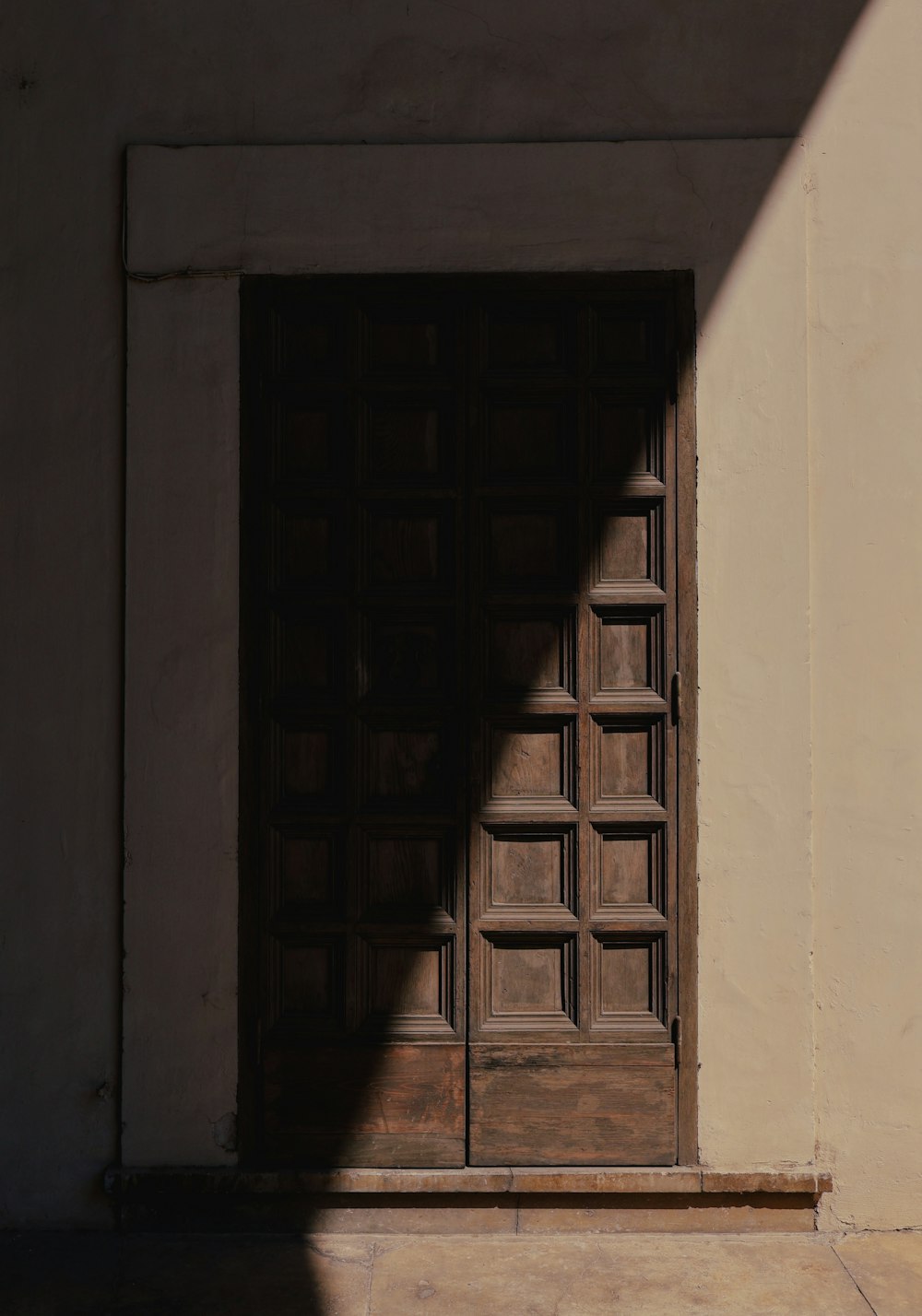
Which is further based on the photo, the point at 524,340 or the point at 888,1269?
the point at 524,340

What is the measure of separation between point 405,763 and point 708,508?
1250mm

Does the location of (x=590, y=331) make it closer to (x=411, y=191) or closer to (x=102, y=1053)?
(x=411, y=191)


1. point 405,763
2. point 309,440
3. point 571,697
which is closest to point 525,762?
point 571,697

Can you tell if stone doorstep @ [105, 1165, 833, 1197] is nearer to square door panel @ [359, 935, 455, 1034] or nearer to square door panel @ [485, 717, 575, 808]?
square door panel @ [359, 935, 455, 1034]

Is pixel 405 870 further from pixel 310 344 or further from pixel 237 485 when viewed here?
pixel 310 344

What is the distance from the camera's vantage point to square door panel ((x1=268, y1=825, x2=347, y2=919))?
3.67 meters

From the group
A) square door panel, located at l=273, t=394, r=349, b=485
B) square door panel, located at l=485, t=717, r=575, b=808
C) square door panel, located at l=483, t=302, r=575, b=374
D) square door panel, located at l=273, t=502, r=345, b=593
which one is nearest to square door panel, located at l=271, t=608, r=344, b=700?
square door panel, located at l=273, t=502, r=345, b=593

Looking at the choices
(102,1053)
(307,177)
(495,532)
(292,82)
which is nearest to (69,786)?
(102,1053)

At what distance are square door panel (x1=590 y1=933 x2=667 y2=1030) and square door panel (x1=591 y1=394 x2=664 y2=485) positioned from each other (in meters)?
1.46

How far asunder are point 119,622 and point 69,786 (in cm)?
55

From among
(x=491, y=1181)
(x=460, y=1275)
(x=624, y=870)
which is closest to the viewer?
(x=460, y=1275)

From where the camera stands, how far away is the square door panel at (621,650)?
3668 millimetres

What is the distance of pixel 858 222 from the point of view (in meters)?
3.61

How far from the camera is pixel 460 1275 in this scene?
333cm
